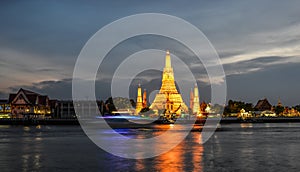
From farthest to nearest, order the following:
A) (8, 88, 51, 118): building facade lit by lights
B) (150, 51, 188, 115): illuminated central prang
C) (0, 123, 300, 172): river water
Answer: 1. (150, 51, 188, 115): illuminated central prang
2. (8, 88, 51, 118): building facade lit by lights
3. (0, 123, 300, 172): river water

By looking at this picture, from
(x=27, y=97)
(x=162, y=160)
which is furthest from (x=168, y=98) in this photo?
(x=162, y=160)

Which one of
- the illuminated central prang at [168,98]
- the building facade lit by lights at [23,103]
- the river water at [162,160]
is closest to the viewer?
the river water at [162,160]

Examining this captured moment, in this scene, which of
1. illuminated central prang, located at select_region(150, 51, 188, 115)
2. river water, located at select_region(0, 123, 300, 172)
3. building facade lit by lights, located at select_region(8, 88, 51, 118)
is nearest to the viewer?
river water, located at select_region(0, 123, 300, 172)

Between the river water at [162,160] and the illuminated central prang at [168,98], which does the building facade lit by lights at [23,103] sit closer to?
the illuminated central prang at [168,98]

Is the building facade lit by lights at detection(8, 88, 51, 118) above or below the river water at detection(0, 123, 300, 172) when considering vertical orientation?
above

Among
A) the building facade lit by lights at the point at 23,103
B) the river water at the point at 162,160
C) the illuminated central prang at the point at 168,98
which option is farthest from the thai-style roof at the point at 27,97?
the river water at the point at 162,160

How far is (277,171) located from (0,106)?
474 ft

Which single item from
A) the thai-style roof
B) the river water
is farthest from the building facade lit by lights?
the river water

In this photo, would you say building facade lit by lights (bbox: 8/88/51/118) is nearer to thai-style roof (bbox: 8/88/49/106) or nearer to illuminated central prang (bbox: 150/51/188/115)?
thai-style roof (bbox: 8/88/49/106)

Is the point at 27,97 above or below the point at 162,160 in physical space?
above

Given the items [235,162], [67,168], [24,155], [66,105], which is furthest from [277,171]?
[66,105]

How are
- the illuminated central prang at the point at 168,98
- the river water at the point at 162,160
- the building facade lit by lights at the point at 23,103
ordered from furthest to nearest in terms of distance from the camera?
the illuminated central prang at the point at 168,98, the building facade lit by lights at the point at 23,103, the river water at the point at 162,160

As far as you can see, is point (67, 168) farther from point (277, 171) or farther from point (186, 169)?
point (277, 171)

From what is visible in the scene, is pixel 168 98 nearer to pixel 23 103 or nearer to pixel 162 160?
pixel 23 103
